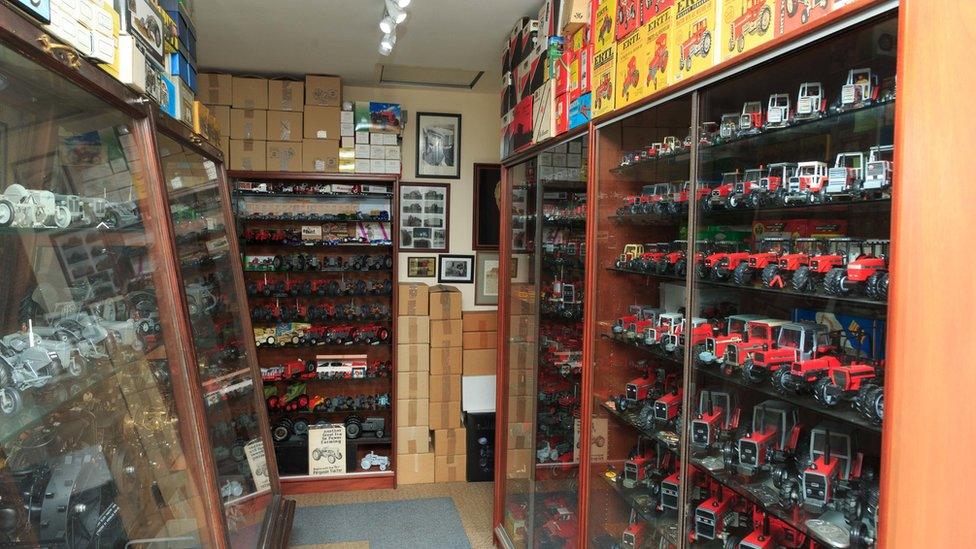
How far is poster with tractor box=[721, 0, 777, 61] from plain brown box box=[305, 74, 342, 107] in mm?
3388

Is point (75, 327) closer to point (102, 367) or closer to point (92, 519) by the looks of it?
point (102, 367)

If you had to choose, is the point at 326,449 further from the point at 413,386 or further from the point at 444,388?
the point at 444,388

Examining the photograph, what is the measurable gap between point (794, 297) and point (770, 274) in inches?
4.0

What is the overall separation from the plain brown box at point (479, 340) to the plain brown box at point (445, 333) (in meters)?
0.06

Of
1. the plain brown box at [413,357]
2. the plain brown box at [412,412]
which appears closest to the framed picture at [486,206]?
the plain brown box at [413,357]

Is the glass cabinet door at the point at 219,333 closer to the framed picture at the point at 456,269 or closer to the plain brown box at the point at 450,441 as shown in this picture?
the plain brown box at the point at 450,441

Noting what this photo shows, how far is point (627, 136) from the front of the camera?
91.3 inches

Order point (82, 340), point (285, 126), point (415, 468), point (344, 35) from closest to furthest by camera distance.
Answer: point (82, 340), point (344, 35), point (285, 126), point (415, 468)

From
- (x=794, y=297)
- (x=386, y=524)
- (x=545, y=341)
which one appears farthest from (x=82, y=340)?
(x=386, y=524)

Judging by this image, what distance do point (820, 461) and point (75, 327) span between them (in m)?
1.75

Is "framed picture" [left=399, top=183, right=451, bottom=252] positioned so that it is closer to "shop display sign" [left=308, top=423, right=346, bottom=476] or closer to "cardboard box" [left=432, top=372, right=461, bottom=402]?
"cardboard box" [left=432, top=372, right=461, bottom=402]

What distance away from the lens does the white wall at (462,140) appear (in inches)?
189

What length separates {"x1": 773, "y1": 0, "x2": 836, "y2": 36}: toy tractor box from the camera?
3.96ft

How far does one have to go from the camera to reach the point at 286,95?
4371 millimetres
